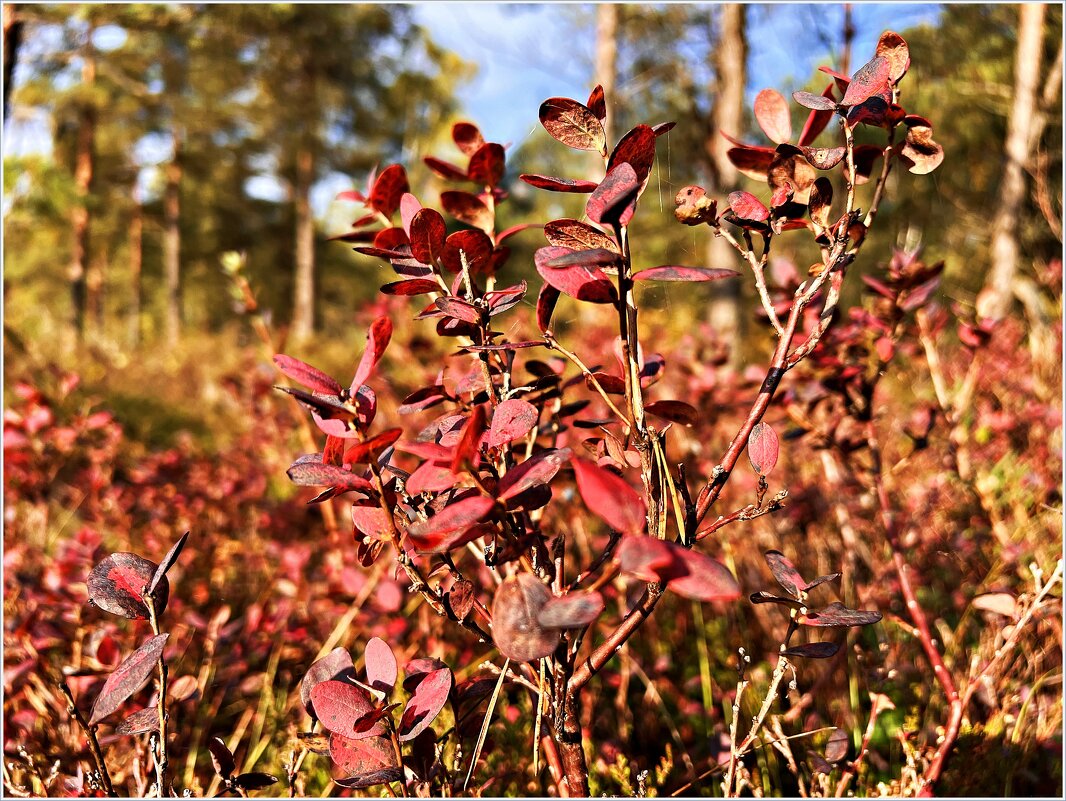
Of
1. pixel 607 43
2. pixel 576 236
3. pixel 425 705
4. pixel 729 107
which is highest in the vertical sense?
pixel 607 43

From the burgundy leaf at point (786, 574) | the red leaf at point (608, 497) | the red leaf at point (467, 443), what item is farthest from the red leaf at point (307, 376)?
the burgundy leaf at point (786, 574)

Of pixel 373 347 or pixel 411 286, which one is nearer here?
pixel 373 347

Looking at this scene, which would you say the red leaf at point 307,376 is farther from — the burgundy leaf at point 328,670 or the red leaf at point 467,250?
the burgundy leaf at point 328,670

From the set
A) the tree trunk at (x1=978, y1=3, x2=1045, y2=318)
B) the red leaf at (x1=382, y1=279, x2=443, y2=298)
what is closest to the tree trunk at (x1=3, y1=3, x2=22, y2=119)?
the red leaf at (x1=382, y1=279, x2=443, y2=298)

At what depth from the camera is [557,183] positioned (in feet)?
2.24

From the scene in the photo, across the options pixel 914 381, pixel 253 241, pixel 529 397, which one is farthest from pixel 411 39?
pixel 529 397

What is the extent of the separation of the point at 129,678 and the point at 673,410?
0.61 metres

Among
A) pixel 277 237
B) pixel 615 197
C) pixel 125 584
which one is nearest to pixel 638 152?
pixel 615 197

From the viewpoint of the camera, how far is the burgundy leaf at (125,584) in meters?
0.72

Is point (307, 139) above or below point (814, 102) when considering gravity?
above

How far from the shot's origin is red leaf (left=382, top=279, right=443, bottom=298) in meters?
0.73

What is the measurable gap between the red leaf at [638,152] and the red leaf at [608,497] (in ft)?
0.96

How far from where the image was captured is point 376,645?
78cm

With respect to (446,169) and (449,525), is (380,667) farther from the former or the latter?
(446,169)
